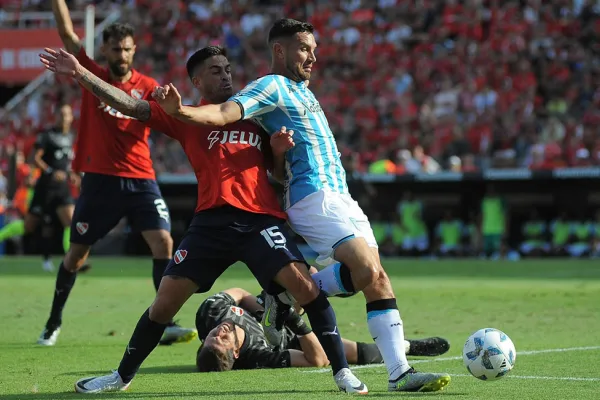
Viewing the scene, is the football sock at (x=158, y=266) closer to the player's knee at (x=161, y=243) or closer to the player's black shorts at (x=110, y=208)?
the player's knee at (x=161, y=243)

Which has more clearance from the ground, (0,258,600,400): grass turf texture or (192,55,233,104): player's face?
(192,55,233,104): player's face

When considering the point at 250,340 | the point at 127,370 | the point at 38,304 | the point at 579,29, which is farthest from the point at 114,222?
the point at 579,29

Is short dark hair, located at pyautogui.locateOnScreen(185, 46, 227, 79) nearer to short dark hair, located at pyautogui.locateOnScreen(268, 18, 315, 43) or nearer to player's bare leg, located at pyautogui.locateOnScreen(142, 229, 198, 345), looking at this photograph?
short dark hair, located at pyautogui.locateOnScreen(268, 18, 315, 43)

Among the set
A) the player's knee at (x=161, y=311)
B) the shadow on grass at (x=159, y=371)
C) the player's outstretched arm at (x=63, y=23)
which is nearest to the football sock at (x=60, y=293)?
the shadow on grass at (x=159, y=371)

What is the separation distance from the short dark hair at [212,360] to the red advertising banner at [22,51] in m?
23.9

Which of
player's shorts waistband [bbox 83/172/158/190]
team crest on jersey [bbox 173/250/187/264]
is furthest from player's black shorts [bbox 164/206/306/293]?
player's shorts waistband [bbox 83/172/158/190]

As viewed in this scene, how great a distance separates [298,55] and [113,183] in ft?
10.0

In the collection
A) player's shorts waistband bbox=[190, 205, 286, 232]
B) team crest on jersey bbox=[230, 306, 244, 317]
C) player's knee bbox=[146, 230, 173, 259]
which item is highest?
player's shorts waistband bbox=[190, 205, 286, 232]

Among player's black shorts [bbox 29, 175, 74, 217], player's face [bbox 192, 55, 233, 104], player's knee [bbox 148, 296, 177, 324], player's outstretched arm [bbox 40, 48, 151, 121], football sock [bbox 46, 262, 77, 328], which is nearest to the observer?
player's outstretched arm [bbox 40, 48, 151, 121]

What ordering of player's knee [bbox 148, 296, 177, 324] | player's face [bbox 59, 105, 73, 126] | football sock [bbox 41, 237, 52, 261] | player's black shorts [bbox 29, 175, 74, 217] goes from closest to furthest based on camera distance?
1. player's knee [bbox 148, 296, 177, 324]
2. player's face [bbox 59, 105, 73, 126]
3. player's black shorts [bbox 29, 175, 74, 217]
4. football sock [bbox 41, 237, 52, 261]

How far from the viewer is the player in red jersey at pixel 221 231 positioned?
6.28 m

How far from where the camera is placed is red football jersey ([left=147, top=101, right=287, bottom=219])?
255 inches

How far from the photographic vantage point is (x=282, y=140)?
251 inches

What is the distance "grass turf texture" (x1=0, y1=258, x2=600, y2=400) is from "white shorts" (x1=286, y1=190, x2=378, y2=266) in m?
0.88
